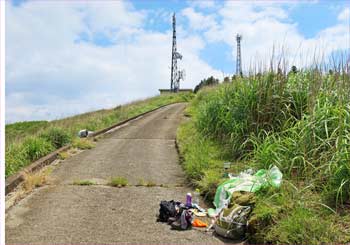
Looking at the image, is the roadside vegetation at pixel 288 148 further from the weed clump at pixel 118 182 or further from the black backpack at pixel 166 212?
the weed clump at pixel 118 182

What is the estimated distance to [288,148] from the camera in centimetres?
483

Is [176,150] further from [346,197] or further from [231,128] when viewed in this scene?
[346,197]

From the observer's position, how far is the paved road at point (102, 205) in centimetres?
393

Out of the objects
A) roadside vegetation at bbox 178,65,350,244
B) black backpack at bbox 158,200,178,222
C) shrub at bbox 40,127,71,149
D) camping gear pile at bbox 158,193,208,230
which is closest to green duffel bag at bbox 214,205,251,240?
roadside vegetation at bbox 178,65,350,244

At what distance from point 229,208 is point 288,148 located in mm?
1271

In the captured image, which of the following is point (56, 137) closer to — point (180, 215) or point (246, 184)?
point (180, 215)

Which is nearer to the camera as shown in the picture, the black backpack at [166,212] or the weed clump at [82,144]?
the black backpack at [166,212]

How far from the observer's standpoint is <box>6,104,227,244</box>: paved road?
12.9 feet

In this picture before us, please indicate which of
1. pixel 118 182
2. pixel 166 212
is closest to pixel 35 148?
pixel 118 182

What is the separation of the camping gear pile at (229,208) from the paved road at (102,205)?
15 centimetres

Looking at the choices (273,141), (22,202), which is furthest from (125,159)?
(273,141)

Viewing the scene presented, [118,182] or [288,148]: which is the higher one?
[288,148]

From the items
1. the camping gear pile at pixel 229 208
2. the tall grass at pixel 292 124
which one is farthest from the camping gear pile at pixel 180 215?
the tall grass at pixel 292 124

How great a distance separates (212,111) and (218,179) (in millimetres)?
3107
